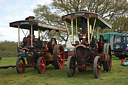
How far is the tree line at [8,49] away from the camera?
26109 mm

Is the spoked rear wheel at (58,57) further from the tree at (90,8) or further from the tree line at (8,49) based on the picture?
the tree line at (8,49)

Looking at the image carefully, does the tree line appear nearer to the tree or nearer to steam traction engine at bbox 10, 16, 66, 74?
the tree

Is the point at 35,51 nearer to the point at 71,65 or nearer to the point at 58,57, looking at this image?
the point at 58,57

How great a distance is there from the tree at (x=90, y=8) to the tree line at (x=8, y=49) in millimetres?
6721

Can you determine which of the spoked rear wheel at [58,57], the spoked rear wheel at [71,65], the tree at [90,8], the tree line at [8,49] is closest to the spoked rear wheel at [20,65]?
the spoked rear wheel at [58,57]

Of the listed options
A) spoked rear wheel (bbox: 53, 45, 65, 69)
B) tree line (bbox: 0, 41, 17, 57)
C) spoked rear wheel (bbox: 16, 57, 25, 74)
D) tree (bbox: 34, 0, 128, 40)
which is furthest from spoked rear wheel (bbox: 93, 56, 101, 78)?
tree line (bbox: 0, 41, 17, 57)

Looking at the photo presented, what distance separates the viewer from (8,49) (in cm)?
2970

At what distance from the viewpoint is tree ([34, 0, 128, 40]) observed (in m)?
22.2

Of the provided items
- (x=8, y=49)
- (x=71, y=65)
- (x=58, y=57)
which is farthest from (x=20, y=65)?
(x=8, y=49)

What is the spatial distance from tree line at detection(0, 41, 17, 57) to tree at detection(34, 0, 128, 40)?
22.0 ft

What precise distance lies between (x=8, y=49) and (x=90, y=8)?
1480 centimetres

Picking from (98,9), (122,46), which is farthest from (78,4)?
(122,46)

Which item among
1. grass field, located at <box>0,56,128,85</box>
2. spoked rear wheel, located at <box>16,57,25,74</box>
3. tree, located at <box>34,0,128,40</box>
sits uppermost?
tree, located at <box>34,0,128,40</box>

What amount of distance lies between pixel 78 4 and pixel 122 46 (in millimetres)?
9111
